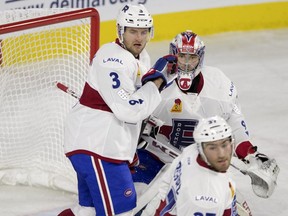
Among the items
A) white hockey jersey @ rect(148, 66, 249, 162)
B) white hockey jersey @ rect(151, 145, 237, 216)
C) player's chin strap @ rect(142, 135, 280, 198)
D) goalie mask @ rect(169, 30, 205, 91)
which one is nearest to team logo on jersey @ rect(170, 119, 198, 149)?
white hockey jersey @ rect(148, 66, 249, 162)

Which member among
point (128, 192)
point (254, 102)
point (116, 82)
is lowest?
point (254, 102)

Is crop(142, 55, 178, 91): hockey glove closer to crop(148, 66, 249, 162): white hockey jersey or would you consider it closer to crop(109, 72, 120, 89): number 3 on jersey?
crop(109, 72, 120, 89): number 3 on jersey

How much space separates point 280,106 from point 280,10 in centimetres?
146

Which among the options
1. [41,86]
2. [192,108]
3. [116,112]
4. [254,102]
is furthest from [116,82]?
[254,102]

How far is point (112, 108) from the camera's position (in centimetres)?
370

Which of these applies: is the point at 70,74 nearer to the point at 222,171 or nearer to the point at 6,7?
the point at 6,7

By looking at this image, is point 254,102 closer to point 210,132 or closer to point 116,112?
point 116,112

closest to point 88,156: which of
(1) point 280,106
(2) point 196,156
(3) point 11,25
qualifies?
(2) point 196,156

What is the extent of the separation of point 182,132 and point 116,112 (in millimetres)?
580

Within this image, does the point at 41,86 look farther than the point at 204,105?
Yes

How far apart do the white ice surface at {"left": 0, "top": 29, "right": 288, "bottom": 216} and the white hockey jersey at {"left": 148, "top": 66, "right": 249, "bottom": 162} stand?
638 millimetres

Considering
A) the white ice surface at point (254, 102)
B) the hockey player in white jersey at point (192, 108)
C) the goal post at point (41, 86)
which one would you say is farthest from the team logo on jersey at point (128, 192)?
the goal post at point (41, 86)

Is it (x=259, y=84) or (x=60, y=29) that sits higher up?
(x=60, y=29)

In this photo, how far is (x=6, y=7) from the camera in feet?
19.9
